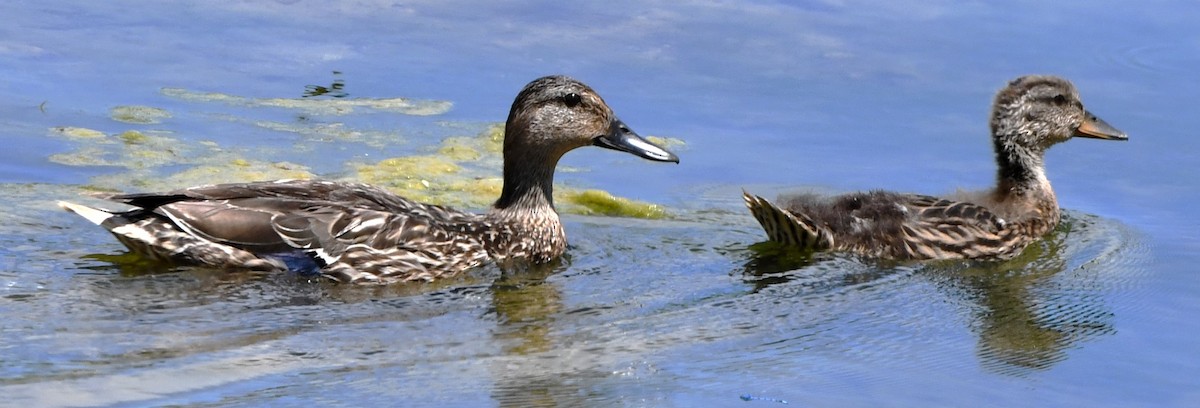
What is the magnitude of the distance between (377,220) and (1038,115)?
415 cm

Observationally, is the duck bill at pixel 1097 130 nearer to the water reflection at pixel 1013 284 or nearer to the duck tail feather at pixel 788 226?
the water reflection at pixel 1013 284

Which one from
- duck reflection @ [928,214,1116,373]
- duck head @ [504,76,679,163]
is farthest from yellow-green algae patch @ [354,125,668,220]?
duck reflection @ [928,214,1116,373]

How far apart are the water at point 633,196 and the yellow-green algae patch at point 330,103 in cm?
4

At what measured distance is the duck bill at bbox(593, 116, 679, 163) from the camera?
962 cm

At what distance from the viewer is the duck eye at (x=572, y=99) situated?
9.64 m

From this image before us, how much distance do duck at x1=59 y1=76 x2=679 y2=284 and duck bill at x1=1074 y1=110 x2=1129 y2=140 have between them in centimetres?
287

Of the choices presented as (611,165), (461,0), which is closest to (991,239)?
(611,165)

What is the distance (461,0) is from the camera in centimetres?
1429

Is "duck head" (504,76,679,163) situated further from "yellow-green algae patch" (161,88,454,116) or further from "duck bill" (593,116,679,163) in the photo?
"yellow-green algae patch" (161,88,454,116)

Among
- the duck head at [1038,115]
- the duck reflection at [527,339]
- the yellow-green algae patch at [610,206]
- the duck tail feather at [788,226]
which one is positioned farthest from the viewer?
the duck head at [1038,115]

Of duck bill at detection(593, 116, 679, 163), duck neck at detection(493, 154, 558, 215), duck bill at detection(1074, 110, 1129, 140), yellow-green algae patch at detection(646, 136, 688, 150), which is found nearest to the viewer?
duck bill at detection(593, 116, 679, 163)

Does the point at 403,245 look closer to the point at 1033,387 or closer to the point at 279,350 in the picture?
the point at 279,350

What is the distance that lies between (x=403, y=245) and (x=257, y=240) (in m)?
0.74

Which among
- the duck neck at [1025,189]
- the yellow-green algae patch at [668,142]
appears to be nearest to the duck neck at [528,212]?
the yellow-green algae patch at [668,142]
